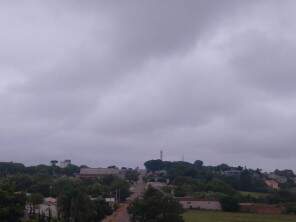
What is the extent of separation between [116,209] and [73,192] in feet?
63.9

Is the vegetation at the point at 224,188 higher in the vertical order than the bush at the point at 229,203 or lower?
higher

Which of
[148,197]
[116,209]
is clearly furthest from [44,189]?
[148,197]

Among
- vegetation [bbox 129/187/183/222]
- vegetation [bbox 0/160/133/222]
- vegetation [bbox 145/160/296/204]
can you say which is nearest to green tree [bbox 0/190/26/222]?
vegetation [bbox 0/160/133/222]

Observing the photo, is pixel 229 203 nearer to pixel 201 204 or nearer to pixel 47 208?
pixel 201 204

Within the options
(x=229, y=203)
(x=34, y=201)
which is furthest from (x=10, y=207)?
(x=229, y=203)

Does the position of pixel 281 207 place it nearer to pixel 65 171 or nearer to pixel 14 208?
pixel 14 208

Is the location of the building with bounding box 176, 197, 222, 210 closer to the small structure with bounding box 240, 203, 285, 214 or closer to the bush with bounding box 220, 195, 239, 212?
the bush with bounding box 220, 195, 239, 212

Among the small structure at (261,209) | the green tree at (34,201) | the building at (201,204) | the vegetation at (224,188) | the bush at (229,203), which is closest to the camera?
the green tree at (34,201)

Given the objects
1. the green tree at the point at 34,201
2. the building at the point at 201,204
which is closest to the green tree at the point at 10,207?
the green tree at the point at 34,201

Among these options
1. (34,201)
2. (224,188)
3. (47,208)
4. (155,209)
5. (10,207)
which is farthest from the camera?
(224,188)

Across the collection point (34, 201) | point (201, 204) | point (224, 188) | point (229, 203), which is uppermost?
point (224, 188)

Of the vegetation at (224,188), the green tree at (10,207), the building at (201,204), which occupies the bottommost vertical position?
the green tree at (10,207)

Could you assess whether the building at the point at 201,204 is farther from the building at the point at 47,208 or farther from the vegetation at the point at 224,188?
the building at the point at 47,208

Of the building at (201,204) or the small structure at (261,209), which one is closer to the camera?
the small structure at (261,209)
